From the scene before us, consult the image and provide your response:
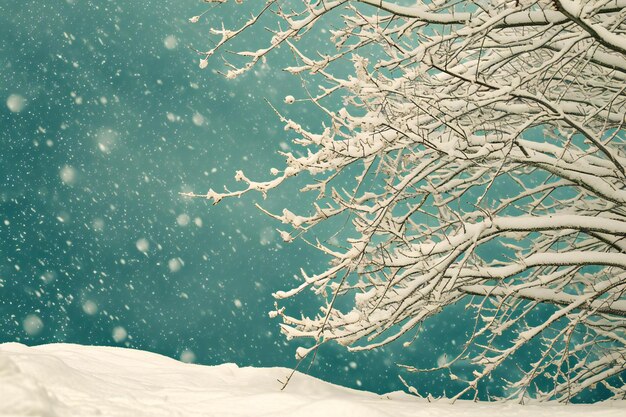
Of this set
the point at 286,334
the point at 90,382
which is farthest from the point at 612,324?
the point at 90,382

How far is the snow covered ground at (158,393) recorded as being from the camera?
8.20ft

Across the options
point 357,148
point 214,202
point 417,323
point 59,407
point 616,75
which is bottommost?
point 59,407

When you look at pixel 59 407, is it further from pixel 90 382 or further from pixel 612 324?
pixel 612 324

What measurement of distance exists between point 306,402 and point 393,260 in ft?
4.80

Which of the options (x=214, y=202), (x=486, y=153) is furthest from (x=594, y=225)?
(x=214, y=202)

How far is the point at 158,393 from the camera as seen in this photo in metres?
3.56

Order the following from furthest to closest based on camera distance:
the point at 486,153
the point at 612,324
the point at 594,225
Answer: the point at 612,324 → the point at 594,225 → the point at 486,153

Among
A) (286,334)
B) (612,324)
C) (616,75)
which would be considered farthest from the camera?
(612,324)

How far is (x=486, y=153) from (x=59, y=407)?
10.3ft

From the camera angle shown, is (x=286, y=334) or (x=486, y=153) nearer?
(x=486, y=153)

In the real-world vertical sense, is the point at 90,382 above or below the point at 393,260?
below

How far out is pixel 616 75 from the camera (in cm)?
604

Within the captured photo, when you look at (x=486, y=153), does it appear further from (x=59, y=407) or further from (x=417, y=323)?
(x=59, y=407)

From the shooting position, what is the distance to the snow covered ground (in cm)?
250
